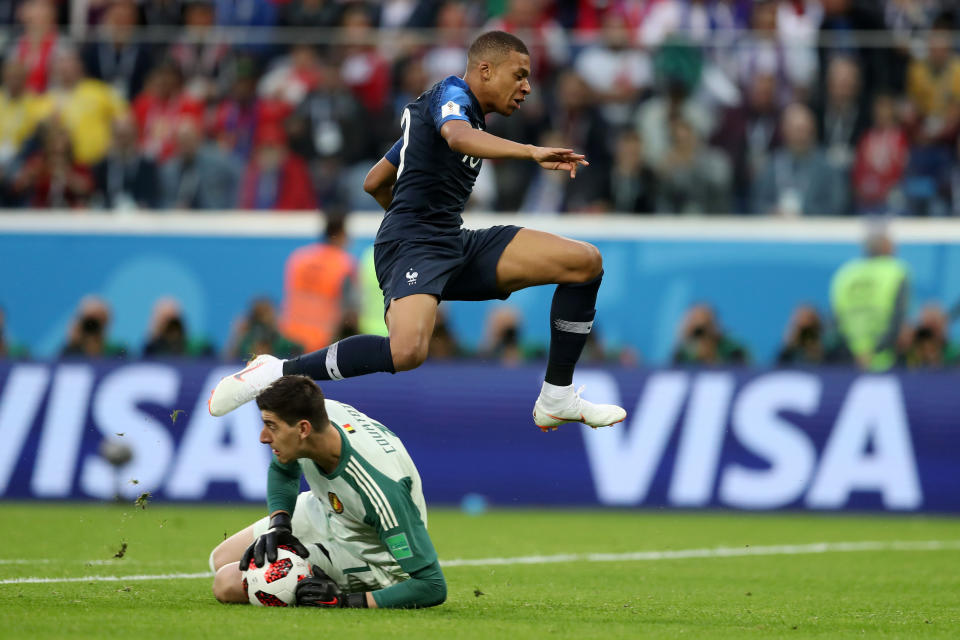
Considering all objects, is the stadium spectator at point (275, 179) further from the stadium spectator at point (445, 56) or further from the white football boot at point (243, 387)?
the white football boot at point (243, 387)

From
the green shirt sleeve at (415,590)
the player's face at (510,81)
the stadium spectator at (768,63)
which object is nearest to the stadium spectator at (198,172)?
the stadium spectator at (768,63)

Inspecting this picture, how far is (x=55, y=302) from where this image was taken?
1590 cm

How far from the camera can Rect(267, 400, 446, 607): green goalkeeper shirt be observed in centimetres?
688

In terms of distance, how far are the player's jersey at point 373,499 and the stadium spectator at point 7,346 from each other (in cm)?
857

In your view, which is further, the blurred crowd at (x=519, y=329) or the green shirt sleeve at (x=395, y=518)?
the blurred crowd at (x=519, y=329)

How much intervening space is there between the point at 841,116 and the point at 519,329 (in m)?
4.07

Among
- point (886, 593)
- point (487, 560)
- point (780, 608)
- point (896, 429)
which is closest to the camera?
point (780, 608)

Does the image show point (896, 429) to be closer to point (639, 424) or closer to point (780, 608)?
point (639, 424)

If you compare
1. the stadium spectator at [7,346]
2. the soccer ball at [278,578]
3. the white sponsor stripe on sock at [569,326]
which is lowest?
the stadium spectator at [7,346]

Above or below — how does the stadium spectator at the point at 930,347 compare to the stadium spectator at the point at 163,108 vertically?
below

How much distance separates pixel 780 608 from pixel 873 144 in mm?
8664

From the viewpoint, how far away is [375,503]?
270 inches

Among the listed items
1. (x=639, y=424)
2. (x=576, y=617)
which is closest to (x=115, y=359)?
(x=639, y=424)

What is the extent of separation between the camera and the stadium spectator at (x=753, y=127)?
50.4 feet
